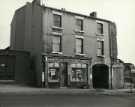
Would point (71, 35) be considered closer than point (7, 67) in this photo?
Yes

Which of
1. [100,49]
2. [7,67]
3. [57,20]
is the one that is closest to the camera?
[57,20]

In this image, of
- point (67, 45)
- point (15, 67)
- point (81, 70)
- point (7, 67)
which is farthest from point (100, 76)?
point (7, 67)

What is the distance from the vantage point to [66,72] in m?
27.5

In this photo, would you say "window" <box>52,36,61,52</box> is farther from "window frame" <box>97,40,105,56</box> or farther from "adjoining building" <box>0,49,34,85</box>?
"window frame" <box>97,40,105,56</box>

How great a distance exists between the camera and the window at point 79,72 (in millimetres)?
28125

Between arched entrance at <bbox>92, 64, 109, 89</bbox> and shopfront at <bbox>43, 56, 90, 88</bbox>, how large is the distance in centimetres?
237

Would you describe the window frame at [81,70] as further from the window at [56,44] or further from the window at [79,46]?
the window at [56,44]

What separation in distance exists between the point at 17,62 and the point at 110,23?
15.4m

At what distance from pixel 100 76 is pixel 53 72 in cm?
791

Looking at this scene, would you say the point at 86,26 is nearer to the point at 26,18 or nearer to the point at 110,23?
the point at 110,23

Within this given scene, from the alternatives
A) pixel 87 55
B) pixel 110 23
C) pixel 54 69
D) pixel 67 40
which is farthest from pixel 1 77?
pixel 110 23

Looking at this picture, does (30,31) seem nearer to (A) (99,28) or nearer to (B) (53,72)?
(B) (53,72)

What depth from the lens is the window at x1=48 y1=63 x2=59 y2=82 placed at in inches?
1032

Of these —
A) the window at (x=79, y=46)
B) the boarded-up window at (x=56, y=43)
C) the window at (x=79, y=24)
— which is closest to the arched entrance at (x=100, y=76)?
the window at (x=79, y=46)
